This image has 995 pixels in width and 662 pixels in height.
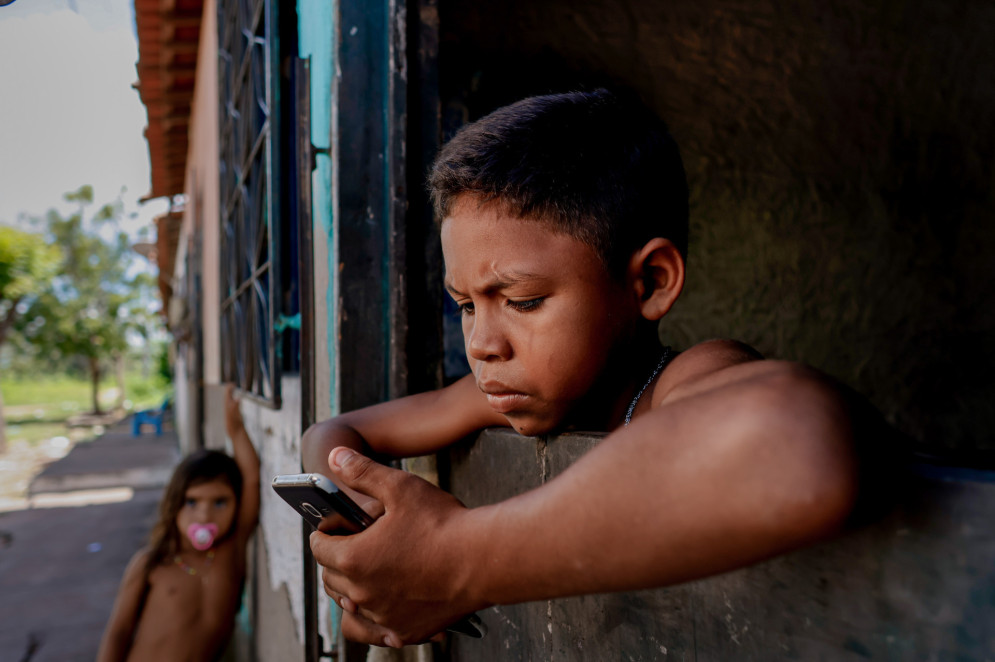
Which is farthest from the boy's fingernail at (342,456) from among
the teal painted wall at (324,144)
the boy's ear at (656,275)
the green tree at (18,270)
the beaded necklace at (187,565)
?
the green tree at (18,270)

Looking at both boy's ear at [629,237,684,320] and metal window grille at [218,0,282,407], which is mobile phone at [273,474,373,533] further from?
metal window grille at [218,0,282,407]

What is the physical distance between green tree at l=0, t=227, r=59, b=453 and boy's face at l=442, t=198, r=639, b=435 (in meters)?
19.6

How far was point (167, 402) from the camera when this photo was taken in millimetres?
20875

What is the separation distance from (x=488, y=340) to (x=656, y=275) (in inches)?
11.0

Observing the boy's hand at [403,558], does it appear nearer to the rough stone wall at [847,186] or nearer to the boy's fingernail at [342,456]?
the boy's fingernail at [342,456]

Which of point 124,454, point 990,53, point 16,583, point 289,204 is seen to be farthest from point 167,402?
point 990,53

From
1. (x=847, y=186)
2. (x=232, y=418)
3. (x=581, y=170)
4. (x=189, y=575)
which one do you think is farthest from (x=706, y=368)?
(x=232, y=418)

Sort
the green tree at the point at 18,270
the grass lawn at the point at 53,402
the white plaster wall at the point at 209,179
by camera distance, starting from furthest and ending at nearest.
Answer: the grass lawn at the point at 53,402 < the green tree at the point at 18,270 < the white plaster wall at the point at 209,179

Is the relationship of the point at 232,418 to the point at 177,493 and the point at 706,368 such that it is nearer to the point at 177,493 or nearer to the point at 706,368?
the point at 177,493

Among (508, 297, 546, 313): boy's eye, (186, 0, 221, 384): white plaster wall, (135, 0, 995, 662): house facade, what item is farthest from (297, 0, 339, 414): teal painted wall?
(186, 0, 221, 384): white plaster wall

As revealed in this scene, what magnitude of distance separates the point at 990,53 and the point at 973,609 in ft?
11.1

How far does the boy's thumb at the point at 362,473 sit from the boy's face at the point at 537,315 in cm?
25

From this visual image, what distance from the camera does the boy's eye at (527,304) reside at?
90 cm

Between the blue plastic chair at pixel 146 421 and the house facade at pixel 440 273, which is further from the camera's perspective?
the blue plastic chair at pixel 146 421
